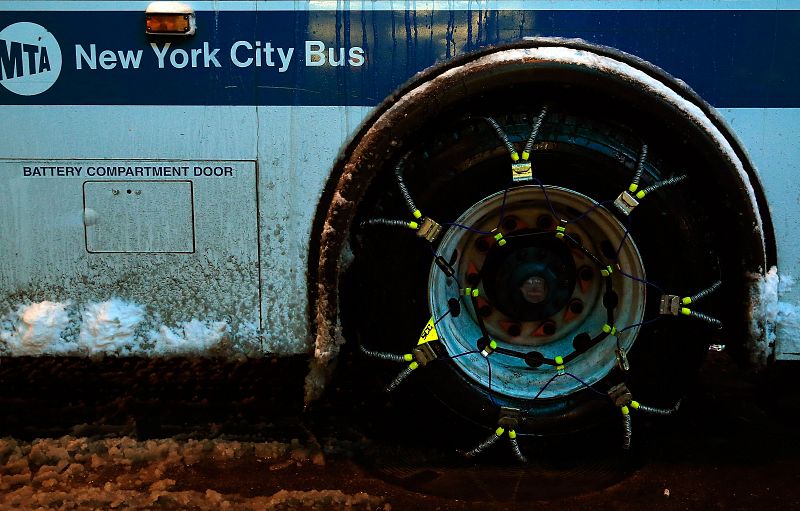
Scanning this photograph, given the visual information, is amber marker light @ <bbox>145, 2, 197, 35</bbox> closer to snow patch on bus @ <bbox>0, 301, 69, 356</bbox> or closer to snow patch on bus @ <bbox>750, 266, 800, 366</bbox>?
snow patch on bus @ <bbox>0, 301, 69, 356</bbox>

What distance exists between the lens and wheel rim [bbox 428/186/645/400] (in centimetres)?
243

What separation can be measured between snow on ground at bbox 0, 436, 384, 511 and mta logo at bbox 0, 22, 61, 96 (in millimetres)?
1246

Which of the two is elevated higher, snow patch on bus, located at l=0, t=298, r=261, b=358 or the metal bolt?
the metal bolt

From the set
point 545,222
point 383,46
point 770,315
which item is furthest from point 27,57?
point 770,315

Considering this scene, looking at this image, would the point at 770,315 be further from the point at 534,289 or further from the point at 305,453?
the point at 305,453

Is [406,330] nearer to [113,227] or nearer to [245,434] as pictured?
[245,434]

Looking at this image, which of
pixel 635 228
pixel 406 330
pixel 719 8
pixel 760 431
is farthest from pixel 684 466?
pixel 719 8

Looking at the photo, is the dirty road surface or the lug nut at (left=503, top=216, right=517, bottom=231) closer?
the dirty road surface

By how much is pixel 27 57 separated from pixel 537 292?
5.98 feet

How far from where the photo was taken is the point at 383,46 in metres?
2.35

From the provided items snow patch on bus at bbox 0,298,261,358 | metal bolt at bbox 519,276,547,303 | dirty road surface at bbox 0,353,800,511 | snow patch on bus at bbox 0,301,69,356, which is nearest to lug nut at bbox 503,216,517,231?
metal bolt at bbox 519,276,547,303

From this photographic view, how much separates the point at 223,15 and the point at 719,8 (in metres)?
1.58

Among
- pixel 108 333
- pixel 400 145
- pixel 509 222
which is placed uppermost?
pixel 400 145

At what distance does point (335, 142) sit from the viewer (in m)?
2.38
